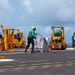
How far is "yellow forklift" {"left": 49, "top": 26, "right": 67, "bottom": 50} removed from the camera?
42.6 meters

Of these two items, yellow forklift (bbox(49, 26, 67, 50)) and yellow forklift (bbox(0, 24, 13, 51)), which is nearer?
yellow forklift (bbox(0, 24, 13, 51))

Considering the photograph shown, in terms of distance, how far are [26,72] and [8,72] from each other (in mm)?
637

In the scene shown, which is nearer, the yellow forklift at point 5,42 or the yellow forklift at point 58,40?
the yellow forklift at point 5,42

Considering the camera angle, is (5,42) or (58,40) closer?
(5,42)

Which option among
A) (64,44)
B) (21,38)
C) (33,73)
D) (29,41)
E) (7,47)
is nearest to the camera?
(33,73)

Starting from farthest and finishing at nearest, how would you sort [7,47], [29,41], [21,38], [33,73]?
[21,38] → [7,47] → [29,41] → [33,73]

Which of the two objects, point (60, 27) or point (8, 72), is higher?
point (60, 27)

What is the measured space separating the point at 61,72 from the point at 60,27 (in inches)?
1164

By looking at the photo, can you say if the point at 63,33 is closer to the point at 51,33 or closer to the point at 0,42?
the point at 51,33

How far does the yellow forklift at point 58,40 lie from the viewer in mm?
42562

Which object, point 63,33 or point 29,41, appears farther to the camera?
point 63,33

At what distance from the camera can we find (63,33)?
143ft

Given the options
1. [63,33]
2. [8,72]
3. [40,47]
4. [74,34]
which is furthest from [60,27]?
[8,72]

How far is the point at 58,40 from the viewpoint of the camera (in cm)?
4316
